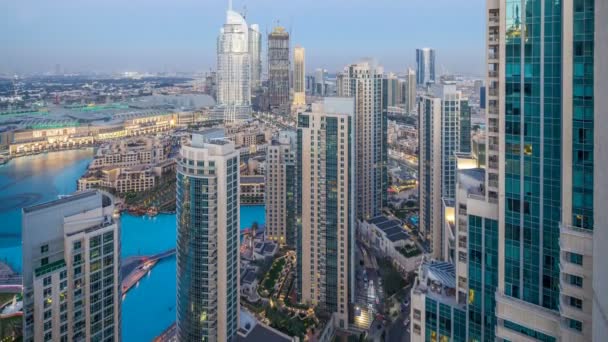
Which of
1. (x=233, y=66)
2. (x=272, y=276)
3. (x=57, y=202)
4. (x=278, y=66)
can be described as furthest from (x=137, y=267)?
(x=278, y=66)

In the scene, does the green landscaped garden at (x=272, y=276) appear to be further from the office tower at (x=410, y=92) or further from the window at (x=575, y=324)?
the office tower at (x=410, y=92)

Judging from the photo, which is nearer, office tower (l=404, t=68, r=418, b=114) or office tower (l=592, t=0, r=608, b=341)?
office tower (l=592, t=0, r=608, b=341)

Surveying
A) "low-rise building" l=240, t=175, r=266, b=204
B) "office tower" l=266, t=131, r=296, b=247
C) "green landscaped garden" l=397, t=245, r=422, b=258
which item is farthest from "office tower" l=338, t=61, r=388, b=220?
"low-rise building" l=240, t=175, r=266, b=204

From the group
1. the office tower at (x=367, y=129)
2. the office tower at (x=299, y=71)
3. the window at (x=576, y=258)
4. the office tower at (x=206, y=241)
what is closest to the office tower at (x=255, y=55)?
the office tower at (x=299, y=71)

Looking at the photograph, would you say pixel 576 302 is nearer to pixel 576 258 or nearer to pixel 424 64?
pixel 576 258

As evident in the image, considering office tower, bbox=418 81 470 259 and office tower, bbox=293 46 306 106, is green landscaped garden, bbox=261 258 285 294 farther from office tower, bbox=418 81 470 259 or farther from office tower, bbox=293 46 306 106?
office tower, bbox=293 46 306 106

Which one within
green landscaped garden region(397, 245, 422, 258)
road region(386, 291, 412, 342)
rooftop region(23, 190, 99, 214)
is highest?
rooftop region(23, 190, 99, 214)

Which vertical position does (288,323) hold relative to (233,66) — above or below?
below
